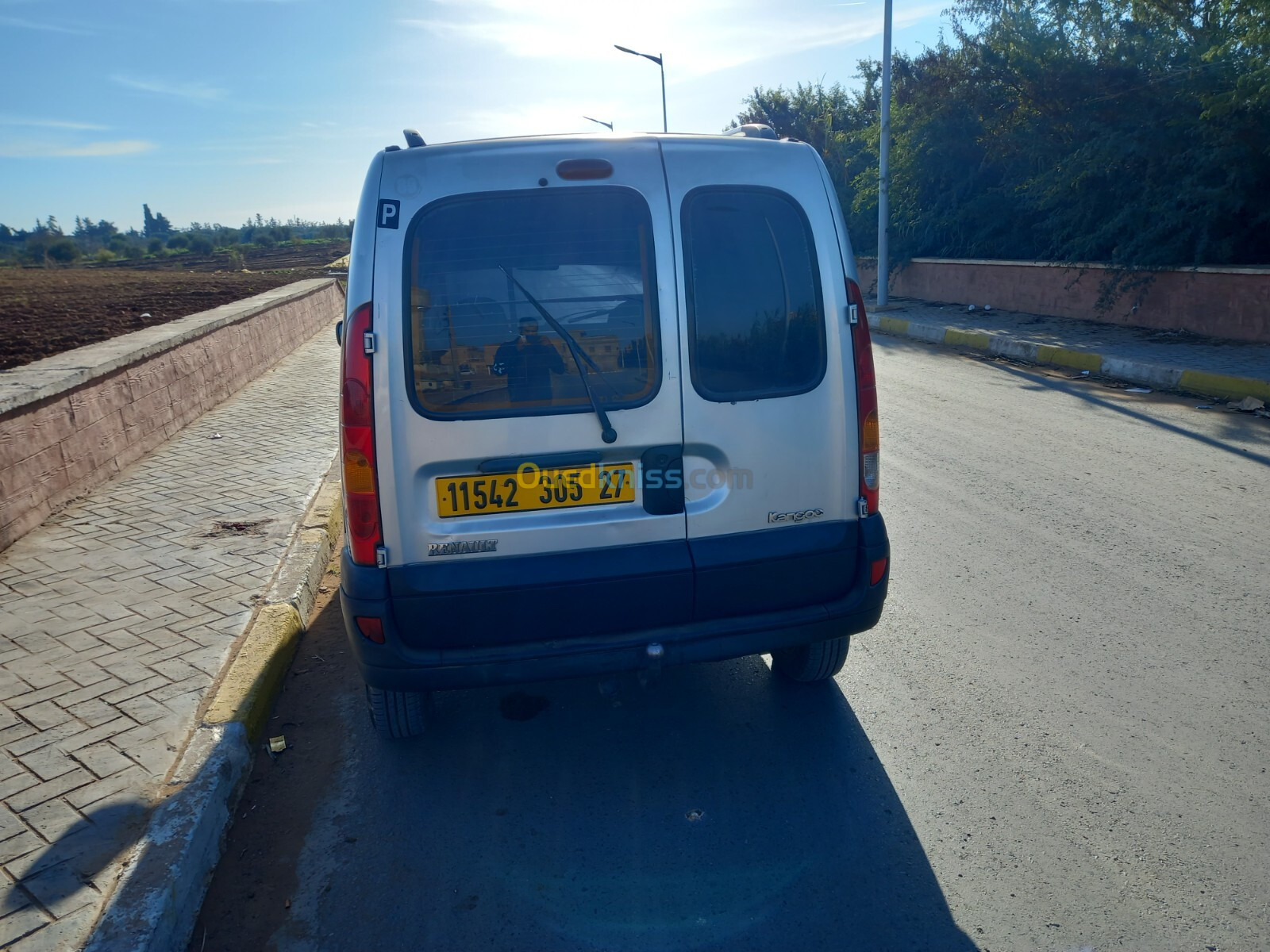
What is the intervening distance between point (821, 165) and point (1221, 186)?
12311 mm

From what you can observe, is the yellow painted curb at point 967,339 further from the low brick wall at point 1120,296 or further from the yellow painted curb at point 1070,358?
the low brick wall at point 1120,296

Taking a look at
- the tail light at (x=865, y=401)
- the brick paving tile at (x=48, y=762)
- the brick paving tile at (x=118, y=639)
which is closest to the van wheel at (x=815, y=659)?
the tail light at (x=865, y=401)

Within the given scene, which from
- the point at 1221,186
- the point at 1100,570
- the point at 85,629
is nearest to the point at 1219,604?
the point at 1100,570

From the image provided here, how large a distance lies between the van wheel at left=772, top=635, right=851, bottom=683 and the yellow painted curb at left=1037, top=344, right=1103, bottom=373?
945cm

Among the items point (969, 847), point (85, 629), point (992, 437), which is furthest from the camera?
point (992, 437)

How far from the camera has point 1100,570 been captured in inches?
188

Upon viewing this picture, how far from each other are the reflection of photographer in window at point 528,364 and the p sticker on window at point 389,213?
19.3 inches

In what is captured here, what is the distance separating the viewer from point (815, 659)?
361cm

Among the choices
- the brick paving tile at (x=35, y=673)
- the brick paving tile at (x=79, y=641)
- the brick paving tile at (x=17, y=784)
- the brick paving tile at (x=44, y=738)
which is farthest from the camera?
the brick paving tile at (x=79, y=641)

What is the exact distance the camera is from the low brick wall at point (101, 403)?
18.2 feet

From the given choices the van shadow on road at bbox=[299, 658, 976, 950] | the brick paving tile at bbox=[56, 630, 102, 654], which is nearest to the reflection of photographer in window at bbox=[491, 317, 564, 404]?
the van shadow on road at bbox=[299, 658, 976, 950]

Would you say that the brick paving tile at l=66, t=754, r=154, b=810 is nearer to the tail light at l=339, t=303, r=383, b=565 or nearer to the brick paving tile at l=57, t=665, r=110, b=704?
the brick paving tile at l=57, t=665, r=110, b=704

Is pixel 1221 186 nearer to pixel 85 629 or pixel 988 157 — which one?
pixel 988 157

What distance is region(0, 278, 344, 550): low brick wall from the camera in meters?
5.55
